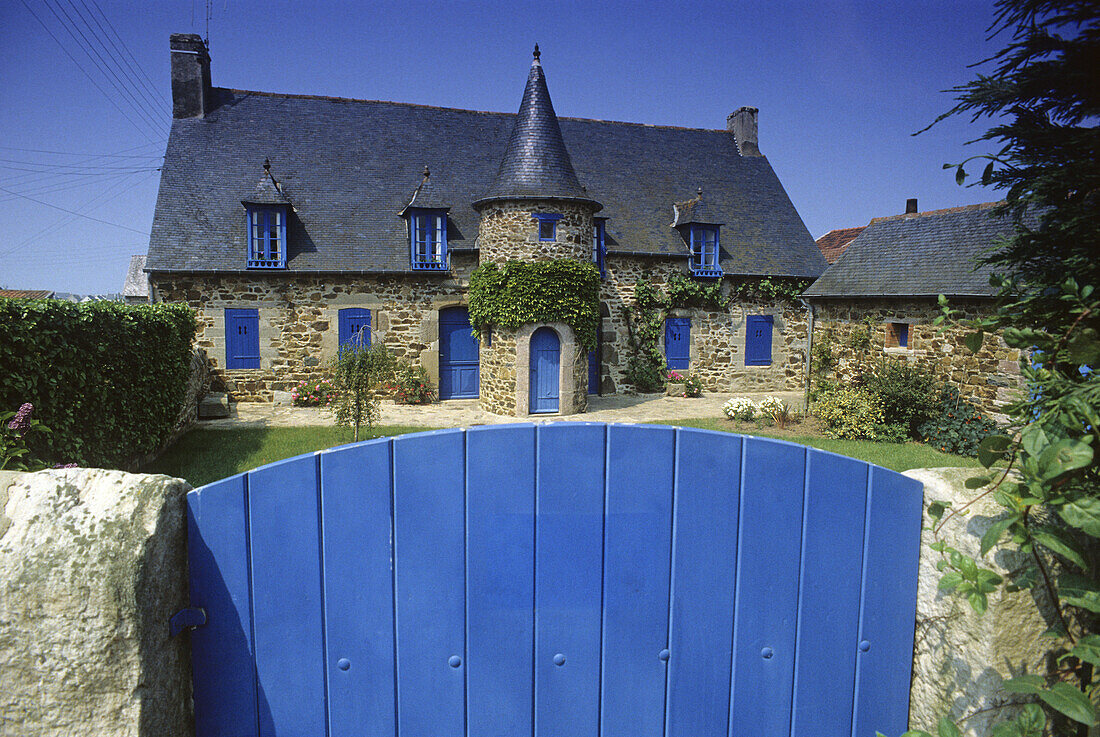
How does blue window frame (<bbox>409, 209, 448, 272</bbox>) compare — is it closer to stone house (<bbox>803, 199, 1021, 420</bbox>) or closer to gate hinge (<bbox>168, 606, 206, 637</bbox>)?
stone house (<bbox>803, 199, 1021, 420</bbox>)

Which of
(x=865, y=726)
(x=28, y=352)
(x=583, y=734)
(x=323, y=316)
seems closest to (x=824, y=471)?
(x=865, y=726)

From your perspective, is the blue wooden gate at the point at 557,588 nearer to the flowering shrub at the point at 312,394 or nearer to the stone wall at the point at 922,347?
the stone wall at the point at 922,347

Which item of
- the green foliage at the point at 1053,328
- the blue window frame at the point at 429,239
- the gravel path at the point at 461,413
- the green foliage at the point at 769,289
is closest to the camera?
the green foliage at the point at 1053,328

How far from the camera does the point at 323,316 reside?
47.8 feet

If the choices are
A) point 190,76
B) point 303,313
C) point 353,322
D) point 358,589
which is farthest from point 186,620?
point 190,76

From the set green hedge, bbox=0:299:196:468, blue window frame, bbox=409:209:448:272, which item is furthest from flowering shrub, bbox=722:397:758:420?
green hedge, bbox=0:299:196:468

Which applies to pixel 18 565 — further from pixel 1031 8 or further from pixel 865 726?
pixel 1031 8

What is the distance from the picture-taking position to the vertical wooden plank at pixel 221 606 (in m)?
1.68

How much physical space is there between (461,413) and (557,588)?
1183 centimetres

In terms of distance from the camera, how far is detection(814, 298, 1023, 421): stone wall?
33.2 feet

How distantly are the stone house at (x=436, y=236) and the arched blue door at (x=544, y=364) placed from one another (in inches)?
1.2

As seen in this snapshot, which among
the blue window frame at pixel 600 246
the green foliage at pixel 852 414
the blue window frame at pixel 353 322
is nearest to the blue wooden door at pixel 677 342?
the blue window frame at pixel 600 246

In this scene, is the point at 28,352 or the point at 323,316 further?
the point at 323,316

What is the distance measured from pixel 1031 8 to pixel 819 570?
5.53 feet
